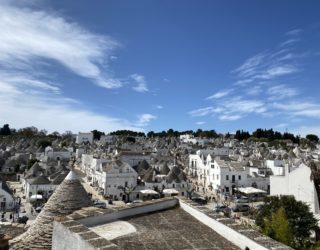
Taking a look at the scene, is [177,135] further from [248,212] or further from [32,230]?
[32,230]

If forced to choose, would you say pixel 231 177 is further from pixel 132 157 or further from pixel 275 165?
pixel 132 157

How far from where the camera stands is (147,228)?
394 inches

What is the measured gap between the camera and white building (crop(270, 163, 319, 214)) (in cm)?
3669

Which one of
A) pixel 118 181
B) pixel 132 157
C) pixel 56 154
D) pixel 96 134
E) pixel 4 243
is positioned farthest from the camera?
pixel 96 134

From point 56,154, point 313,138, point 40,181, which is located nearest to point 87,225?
point 40,181

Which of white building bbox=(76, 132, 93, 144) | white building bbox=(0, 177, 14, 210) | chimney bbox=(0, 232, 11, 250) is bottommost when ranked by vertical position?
white building bbox=(0, 177, 14, 210)

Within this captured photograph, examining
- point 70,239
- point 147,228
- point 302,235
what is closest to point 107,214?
point 147,228

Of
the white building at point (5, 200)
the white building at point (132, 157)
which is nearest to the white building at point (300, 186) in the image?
the white building at point (5, 200)

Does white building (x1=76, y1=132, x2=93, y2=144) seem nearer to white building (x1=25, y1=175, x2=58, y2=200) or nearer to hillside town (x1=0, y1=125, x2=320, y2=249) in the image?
hillside town (x1=0, y1=125, x2=320, y2=249)

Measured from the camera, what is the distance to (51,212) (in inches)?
469

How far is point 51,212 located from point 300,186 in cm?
3195

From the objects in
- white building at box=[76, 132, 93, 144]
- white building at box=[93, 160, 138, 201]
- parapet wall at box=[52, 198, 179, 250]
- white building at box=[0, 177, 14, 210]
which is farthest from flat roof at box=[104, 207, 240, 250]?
white building at box=[76, 132, 93, 144]

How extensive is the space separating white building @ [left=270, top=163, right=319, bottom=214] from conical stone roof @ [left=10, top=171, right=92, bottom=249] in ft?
92.6

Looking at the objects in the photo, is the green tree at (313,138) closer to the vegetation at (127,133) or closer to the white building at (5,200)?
the vegetation at (127,133)
